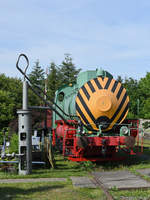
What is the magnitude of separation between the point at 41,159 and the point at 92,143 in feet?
6.26

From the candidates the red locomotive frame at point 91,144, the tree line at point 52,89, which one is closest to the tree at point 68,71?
the tree line at point 52,89

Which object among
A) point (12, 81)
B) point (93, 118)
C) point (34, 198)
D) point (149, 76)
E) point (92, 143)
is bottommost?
point (34, 198)

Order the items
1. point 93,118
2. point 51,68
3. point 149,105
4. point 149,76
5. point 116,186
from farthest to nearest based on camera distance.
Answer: point 51,68 < point 149,76 < point 149,105 < point 93,118 < point 116,186

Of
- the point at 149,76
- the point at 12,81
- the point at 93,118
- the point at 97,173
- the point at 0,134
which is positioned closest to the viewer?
the point at 97,173

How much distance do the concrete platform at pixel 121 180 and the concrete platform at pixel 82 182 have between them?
0.30 metres

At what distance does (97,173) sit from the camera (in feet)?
26.0

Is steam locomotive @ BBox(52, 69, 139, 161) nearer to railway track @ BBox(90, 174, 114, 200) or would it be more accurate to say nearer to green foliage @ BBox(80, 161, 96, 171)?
green foliage @ BBox(80, 161, 96, 171)

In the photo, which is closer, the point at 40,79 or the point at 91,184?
the point at 91,184

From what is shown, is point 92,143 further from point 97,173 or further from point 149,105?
point 149,105

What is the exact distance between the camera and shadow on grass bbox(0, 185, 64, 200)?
5.52 meters

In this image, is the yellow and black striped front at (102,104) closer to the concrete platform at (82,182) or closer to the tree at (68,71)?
the concrete platform at (82,182)

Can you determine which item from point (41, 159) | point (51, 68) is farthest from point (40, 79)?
point (41, 159)

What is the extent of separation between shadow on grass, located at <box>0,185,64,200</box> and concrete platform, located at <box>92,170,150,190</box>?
48.2 inches

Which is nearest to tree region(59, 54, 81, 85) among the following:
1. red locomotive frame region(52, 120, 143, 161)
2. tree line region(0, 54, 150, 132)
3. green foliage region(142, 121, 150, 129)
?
tree line region(0, 54, 150, 132)
